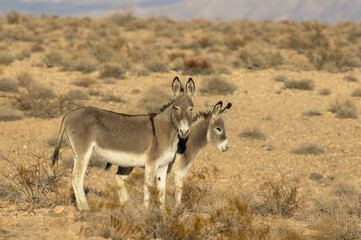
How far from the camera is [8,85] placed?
16453 millimetres

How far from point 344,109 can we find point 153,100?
705cm

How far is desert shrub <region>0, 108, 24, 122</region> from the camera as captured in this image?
13.3m

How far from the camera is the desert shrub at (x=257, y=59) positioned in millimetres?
22422

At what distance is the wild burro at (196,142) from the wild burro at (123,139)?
87cm

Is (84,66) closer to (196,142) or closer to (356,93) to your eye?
(356,93)

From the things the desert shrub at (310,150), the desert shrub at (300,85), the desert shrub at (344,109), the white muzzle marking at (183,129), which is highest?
the white muzzle marking at (183,129)

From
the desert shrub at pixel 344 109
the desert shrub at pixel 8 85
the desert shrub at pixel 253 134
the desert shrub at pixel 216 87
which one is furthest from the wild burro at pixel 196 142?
the desert shrub at pixel 8 85

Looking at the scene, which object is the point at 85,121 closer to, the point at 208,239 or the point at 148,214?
the point at 148,214

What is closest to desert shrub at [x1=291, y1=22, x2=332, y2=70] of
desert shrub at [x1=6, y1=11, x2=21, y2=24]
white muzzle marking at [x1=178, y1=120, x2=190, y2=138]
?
white muzzle marking at [x1=178, y1=120, x2=190, y2=138]

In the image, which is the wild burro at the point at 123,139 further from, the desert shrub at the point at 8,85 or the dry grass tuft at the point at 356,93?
the dry grass tuft at the point at 356,93

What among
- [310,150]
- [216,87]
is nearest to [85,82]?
[216,87]

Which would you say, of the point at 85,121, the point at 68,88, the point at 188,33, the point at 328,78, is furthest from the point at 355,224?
the point at 188,33

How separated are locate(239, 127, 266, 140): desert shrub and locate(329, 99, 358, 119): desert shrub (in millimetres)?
3632

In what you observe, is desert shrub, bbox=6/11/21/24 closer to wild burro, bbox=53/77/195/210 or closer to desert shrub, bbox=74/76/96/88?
desert shrub, bbox=74/76/96/88
